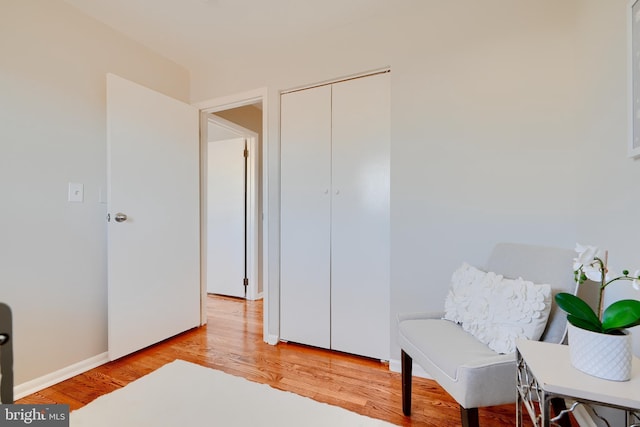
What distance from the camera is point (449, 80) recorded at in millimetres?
1736

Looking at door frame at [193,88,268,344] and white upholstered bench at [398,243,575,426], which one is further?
door frame at [193,88,268,344]

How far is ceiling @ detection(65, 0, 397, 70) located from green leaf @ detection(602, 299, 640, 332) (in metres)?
1.90

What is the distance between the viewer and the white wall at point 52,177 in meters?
1.58

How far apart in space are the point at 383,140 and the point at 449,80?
512 millimetres

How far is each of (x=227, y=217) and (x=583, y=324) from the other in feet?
11.0

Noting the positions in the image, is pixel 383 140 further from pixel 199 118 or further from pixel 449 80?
pixel 199 118

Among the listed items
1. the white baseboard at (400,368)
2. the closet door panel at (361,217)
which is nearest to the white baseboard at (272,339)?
the closet door panel at (361,217)

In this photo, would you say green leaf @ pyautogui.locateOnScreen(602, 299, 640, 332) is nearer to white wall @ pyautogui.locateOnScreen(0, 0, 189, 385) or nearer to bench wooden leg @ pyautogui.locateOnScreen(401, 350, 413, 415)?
bench wooden leg @ pyautogui.locateOnScreen(401, 350, 413, 415)

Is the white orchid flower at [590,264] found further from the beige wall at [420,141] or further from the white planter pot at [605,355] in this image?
the beige wall at [420,141]

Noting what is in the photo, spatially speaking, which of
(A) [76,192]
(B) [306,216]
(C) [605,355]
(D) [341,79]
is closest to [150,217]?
(A) [76,192]

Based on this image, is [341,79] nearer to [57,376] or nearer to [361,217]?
[361,217]

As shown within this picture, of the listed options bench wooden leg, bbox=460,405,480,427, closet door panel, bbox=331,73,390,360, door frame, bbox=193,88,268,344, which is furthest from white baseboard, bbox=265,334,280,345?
bench wooden leg, bbox=460,405,480,427

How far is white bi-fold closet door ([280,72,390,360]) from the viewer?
6.46 ft

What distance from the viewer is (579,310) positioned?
2.70 feet
